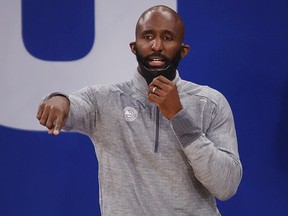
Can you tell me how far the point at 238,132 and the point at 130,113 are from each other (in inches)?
23.6

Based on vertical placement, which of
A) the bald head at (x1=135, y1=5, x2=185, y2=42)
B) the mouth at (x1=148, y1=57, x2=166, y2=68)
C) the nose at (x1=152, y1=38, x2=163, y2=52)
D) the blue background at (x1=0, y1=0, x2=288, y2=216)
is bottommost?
the blue background at (x1=0, y1=0, x2=288, y2=216)

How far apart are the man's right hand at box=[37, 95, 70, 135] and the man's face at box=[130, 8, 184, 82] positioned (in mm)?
256

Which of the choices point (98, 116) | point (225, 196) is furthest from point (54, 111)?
point (225, 196)

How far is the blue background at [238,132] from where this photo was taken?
168 centimetres

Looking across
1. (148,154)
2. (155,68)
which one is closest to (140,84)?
(155,68)

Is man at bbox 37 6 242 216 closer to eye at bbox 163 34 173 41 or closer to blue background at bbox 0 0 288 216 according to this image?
eye at bbox 163 34 173 41

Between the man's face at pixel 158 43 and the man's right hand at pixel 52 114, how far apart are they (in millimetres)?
256

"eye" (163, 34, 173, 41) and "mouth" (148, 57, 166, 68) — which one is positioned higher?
"eye" (163, 34, 173, 41)

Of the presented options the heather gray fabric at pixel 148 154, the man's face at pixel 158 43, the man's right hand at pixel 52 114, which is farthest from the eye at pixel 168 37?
the man's right hand at pixel 52 114

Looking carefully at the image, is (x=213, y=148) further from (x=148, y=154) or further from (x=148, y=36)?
(x=148, y=36)

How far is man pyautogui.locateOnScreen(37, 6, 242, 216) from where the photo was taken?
3.78 ft

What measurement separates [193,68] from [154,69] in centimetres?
51

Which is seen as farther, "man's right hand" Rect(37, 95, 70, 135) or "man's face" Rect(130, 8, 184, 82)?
"man's face" Rect(130, 8, 184, 82)

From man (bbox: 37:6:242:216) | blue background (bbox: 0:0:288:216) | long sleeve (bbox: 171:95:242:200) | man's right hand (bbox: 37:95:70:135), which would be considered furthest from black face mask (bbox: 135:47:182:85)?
blue background (bbox: 0:0:288:216)
